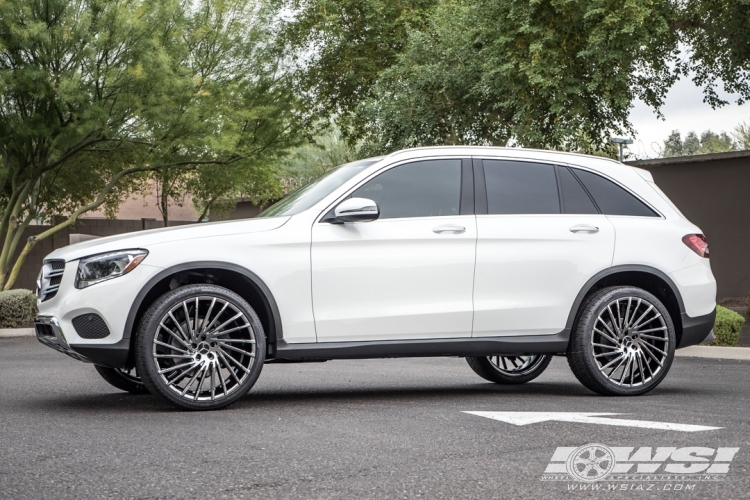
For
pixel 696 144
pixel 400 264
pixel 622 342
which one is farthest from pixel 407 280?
pixel 696 144

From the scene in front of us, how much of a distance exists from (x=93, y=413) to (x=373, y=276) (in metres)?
2.19

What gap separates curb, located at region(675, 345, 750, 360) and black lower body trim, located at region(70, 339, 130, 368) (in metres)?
8.40

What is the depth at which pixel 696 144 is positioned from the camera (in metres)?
82.3

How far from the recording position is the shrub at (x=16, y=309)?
776 inches

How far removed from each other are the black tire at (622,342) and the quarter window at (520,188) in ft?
2.77

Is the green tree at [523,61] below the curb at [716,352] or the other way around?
the other way around

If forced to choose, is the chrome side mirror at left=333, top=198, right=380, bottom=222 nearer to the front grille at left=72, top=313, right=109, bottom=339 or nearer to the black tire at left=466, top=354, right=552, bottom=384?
the front grille at left=72, top=313, right=109, bottom=339

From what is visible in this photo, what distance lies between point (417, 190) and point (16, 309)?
14.2 meters

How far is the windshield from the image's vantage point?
25.2 feet

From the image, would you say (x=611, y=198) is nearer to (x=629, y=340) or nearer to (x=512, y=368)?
(x=629, y=340)

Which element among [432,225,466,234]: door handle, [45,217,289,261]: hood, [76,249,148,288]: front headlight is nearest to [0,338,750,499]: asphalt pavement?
[76,249,148,288]: front headlight

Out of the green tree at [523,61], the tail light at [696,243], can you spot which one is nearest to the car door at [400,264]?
the tail light at [696,243]

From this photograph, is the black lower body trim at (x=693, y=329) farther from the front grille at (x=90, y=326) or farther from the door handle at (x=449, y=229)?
the front grille at (x=90, y=326)

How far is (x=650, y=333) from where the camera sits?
816 centimetres
